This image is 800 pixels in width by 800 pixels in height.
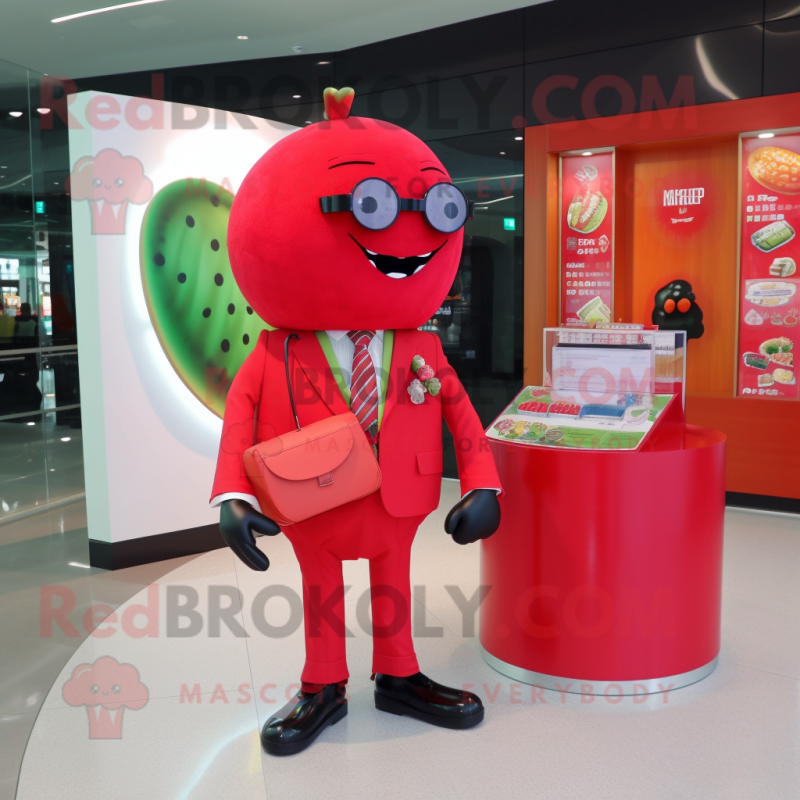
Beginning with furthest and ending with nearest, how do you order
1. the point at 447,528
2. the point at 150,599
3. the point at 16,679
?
the point at 150,599 < the point at 16,679 < the point at 447,528

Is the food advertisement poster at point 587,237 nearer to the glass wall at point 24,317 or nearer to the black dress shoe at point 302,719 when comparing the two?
the glass wall at point 24,317

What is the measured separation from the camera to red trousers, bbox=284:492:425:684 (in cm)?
224

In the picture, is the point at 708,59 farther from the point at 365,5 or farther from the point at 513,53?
the point at 365,5

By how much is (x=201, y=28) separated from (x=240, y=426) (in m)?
4.57

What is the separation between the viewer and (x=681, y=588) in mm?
2480

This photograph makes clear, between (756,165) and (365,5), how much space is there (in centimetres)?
270

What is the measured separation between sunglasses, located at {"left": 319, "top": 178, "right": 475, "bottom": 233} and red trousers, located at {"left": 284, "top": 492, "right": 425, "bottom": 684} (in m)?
0.76

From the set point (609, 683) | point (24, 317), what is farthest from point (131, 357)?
point (609, 683)

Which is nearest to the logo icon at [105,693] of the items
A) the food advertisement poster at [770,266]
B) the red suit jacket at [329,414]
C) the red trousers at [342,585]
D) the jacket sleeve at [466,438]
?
the red trousers at [342,585]

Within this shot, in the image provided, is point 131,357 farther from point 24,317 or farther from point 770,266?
point 770,266

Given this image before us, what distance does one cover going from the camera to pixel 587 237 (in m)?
5.33

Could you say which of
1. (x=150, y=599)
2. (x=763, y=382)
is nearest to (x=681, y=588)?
(x=150, y=599)

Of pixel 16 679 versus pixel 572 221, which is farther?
pixel 572 221

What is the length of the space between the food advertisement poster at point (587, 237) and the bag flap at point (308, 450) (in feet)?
11.7
